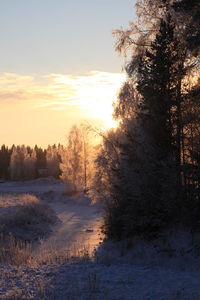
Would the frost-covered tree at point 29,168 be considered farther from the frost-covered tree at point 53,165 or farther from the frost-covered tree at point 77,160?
the frost-covered tree at point 77,160

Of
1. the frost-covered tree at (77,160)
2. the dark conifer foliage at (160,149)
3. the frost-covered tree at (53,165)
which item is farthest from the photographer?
the frost-covered tree at (53,165)

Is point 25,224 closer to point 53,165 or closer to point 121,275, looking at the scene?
point 121,275

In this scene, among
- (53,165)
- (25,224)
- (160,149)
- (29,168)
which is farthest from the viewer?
(53,165)

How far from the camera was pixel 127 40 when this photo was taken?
18.6 metres

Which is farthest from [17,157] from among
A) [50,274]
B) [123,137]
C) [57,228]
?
[50,274]

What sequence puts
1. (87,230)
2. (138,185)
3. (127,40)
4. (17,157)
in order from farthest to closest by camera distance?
(17,157) → (87,230) → (127,40) → (138,185)

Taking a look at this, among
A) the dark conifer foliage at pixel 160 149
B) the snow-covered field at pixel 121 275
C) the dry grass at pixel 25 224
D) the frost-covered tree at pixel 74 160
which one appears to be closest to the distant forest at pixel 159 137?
the dark conifer foliage at pixel 160 149

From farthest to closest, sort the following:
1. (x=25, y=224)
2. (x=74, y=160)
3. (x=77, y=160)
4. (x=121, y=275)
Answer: (x=74, y=160), (x=77, y=160), (x=25, y=224), (x=121, y=275)

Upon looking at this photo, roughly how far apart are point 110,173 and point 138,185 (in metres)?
2.78

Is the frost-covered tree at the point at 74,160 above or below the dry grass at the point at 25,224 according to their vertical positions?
above

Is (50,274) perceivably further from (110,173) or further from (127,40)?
(127,40)

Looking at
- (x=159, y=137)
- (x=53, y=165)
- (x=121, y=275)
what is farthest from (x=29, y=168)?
(x=121, y=275)

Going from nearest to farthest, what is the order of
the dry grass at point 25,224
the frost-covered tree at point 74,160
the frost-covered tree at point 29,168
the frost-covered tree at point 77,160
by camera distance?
1. the dry grass at point 25,224
2. the frost-covered tree at point 74,160
3. the frost-covered tree at point 77,160
4. the frost-covered tree at point 29,168

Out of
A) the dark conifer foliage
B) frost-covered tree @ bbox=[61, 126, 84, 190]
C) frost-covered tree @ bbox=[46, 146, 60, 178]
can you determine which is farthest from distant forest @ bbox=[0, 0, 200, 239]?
frost-covered tree @ bbox=[46, 146, 60, 178]
